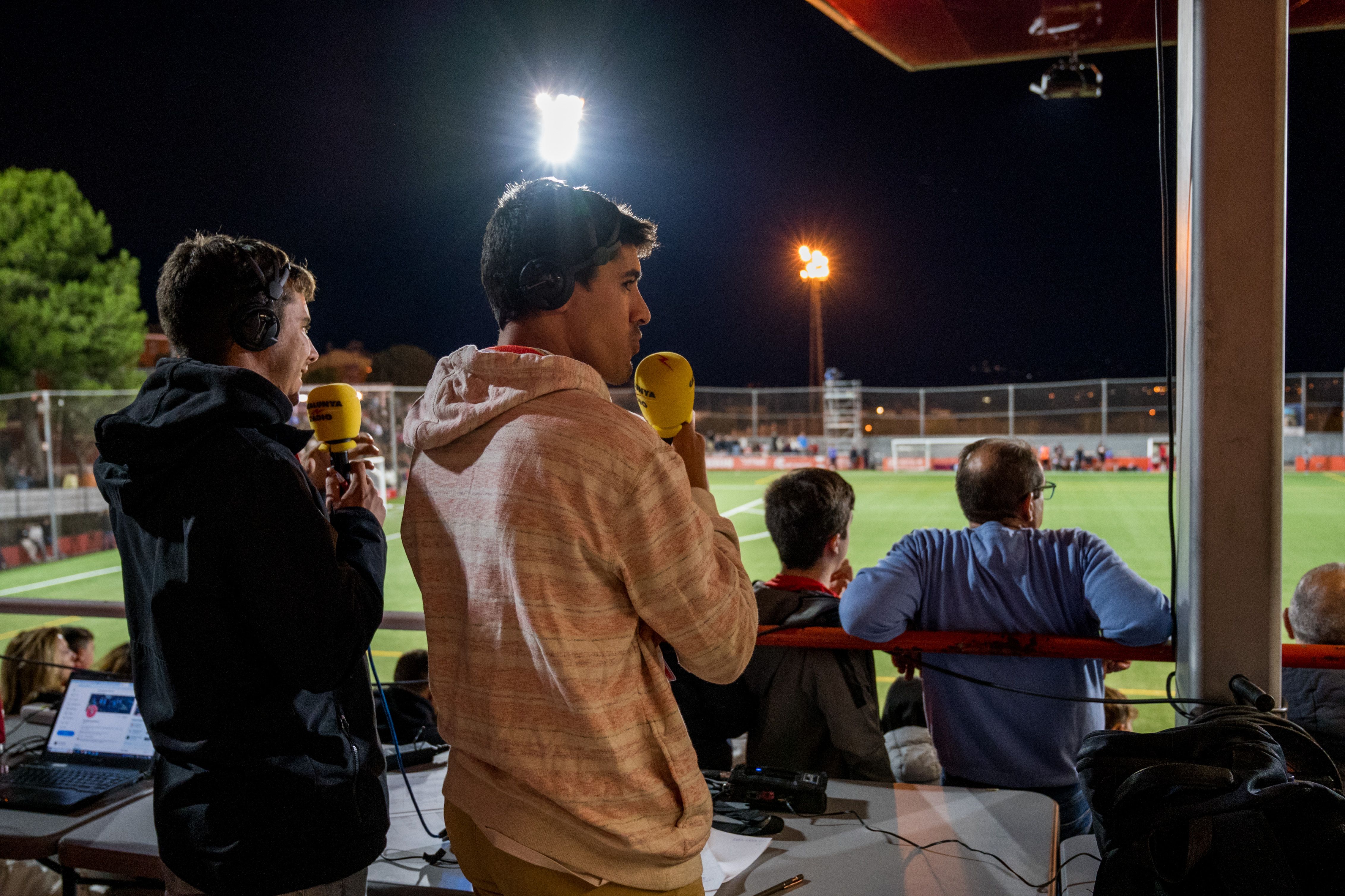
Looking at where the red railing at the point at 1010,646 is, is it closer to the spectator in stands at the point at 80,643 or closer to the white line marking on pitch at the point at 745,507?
the spectator in stands at the point at 80,643

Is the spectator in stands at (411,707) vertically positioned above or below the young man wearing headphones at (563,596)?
below

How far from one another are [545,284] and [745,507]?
17.9 m

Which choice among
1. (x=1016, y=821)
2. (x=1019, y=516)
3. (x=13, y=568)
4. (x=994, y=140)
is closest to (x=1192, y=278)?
(x=1019, y=516)

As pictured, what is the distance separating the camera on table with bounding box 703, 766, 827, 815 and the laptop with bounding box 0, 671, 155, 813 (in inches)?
68.0

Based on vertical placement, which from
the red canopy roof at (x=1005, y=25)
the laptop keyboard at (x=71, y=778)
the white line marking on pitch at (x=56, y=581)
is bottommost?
the white line marking on pitch at (x=56, y=581)

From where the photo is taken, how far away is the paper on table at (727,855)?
167cm

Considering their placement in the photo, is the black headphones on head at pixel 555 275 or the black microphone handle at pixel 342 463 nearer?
the black headphones on head at pixel 555 275

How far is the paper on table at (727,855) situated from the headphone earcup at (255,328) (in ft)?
4.40

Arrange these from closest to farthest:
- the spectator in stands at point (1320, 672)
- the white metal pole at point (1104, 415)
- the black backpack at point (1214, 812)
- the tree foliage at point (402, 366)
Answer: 1. the black backpack at point (1214, 812)
2. the spectator in stands at point (1320, 672)
3. the white metal pole at point (1104, 415)
4. the tree foliage at point (402, 366)

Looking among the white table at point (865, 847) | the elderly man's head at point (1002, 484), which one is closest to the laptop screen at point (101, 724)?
the white table at point (865, 847)

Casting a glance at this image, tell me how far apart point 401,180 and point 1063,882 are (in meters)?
45.4

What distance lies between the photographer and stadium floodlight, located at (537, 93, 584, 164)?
632cm

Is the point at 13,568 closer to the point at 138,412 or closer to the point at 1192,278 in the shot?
the point at 138,412

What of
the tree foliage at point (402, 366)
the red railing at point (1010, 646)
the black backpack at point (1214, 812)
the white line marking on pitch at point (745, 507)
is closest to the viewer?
the black backpack at point (1214, 812)
